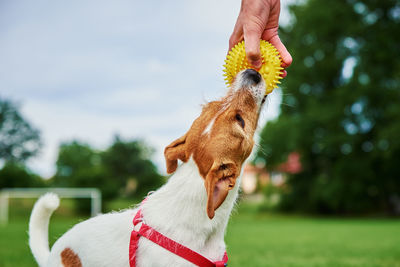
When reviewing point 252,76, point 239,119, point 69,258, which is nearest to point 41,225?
point 69,258

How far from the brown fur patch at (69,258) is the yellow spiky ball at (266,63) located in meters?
1.73

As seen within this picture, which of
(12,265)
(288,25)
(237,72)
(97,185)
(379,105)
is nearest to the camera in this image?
(237,72)

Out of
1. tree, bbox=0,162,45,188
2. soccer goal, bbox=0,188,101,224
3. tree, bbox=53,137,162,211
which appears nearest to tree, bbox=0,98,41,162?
tree, bbox=53,137,162,211

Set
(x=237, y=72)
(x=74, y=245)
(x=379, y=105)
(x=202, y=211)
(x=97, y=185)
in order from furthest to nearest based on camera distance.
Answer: (x=97, y=185) → (x=379, y=105) → (x=237, y=72) → (x=74, y=245) → (x=202, y=211)

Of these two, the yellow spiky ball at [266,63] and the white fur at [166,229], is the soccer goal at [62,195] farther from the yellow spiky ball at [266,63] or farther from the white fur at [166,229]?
the yellow spiky ball at [266,63]

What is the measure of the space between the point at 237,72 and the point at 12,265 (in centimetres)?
523

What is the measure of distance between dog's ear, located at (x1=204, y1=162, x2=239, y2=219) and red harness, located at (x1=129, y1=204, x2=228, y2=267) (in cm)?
36

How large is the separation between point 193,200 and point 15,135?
5031 cm

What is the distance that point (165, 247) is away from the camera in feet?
8.30

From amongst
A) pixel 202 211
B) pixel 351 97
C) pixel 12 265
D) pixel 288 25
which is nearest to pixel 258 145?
pixel 202 211

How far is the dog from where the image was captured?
2504 millimetres

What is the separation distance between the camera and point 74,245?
112 inches

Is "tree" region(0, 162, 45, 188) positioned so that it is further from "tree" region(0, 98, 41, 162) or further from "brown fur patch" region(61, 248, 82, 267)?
"brown fur patch" region(61, 248, 82, 267)

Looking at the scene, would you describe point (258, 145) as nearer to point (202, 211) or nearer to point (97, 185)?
point (202, 211)
